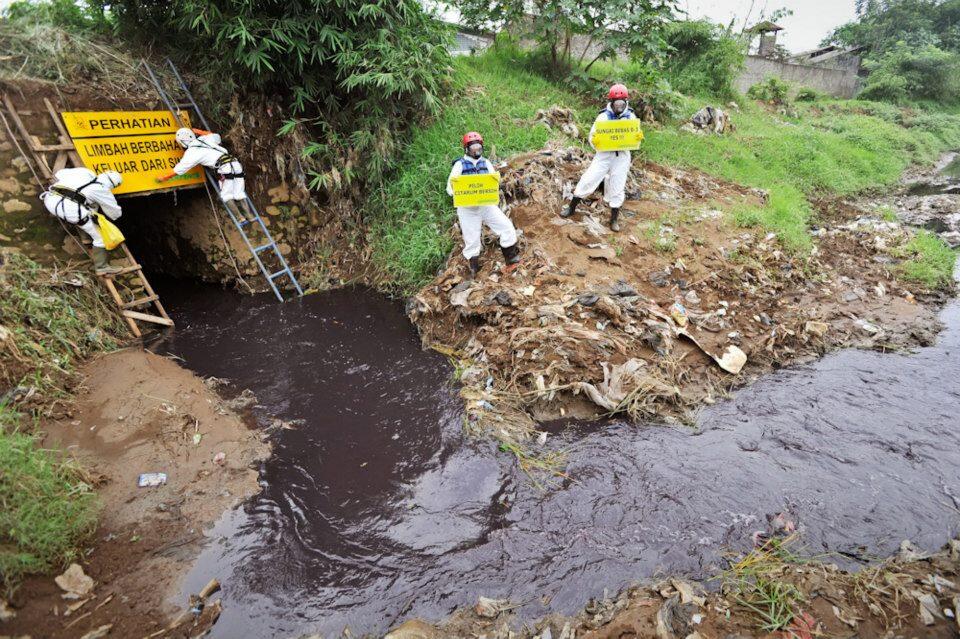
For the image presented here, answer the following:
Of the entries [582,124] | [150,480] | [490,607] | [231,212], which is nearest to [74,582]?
[150,480]

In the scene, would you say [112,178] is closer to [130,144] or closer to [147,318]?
[130,144]

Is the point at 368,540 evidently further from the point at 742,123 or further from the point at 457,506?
the point at 742,123

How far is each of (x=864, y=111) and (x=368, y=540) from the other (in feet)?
75.2

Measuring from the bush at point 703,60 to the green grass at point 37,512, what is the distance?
1426 centimetres

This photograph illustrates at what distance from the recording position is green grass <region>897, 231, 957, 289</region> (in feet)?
19.9

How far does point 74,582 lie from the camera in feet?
8.96

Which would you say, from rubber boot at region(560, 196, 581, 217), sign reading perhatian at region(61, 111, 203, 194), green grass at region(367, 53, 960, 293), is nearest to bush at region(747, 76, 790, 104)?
green grass at region(367, 53, 960, 293)

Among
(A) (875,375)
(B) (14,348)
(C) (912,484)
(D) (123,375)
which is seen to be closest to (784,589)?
(C) (912,484)

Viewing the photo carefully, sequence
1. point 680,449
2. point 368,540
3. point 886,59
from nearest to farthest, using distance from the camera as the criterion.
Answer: point 368,540
point 680,449
point 886,59

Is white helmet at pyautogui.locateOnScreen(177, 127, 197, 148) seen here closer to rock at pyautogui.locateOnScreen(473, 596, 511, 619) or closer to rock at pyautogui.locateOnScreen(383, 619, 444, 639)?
rock at pyautogui.locateOnScreen(383, 619, 444, 639)

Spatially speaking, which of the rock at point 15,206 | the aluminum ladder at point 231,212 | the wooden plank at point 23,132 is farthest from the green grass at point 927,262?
the rock at point 15,206

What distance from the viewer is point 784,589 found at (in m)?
2.63

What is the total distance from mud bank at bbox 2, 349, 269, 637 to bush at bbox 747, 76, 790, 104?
59.2 ft

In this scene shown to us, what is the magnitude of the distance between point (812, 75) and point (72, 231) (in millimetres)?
27311
